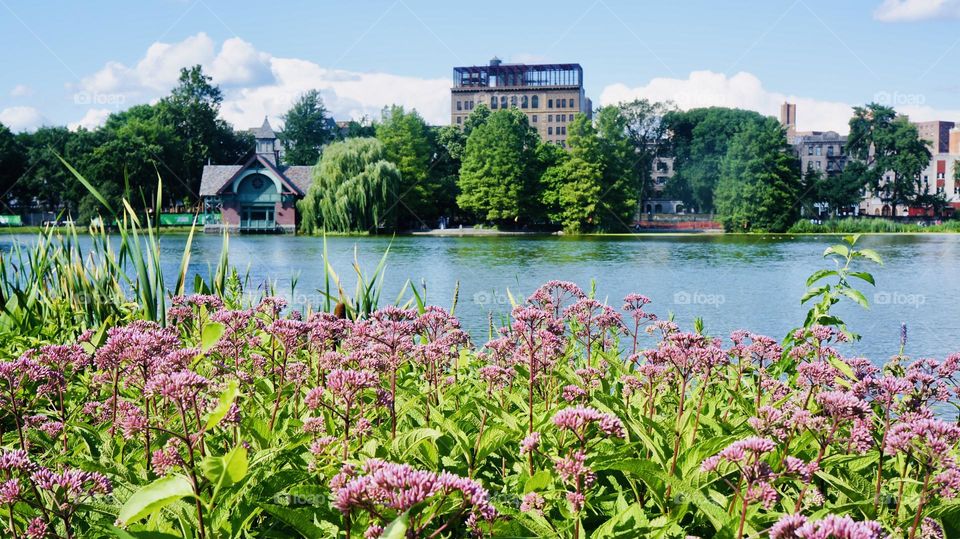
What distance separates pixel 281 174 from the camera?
65.4m

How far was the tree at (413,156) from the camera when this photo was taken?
66000 millimetres

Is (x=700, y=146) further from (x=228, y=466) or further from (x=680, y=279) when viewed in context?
(x=228, y=466)

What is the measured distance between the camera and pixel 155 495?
4.63ft

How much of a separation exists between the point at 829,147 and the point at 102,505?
129063 millimetres

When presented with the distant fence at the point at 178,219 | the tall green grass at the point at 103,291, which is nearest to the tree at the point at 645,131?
the distant fence at the point at 178,219

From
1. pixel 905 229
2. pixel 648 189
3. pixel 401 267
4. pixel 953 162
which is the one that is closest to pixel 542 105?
pixel 648 189

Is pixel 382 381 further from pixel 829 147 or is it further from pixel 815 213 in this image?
pixel 829 147

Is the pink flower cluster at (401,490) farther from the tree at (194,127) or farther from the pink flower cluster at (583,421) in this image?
the tree at (194,127)

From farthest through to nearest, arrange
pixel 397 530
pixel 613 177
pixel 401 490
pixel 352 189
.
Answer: pixel 613 177
pixel 352 189
pixel 401 490
pixel 397 530

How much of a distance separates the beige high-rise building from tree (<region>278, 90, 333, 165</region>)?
149ft

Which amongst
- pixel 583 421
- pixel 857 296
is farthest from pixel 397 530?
pixel 857 296

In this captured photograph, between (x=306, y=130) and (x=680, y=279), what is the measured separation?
2993 inches

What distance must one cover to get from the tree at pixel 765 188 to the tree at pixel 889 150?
13918 mm

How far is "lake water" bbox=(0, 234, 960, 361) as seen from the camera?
1396cm
